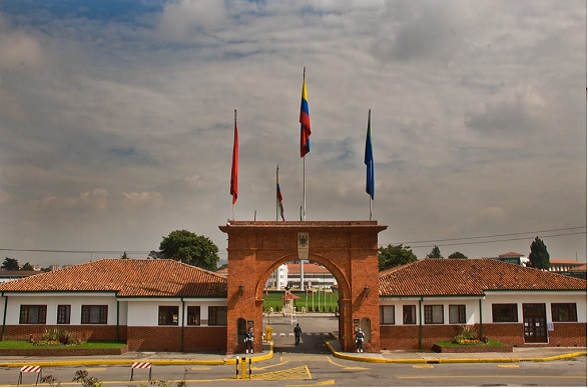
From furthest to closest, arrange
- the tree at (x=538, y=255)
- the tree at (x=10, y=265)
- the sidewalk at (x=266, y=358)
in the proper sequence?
1. the tree at (x=10, y=265)
2. the tree at (x=538, y=255)
3. the sidewalk at (x=266, y=358)

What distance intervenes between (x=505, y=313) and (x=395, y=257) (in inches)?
1239

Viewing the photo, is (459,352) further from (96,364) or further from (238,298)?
(96,364)

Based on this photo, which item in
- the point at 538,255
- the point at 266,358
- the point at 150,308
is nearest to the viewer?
the point at 266,358

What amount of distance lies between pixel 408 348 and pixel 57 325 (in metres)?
20.0

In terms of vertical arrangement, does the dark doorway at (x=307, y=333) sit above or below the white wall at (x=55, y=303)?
below

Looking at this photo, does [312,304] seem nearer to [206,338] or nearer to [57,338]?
[206,338]

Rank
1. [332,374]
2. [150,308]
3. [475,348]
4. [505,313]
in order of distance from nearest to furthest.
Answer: [332,374]
[475,348]
[150,308]
[505,313]

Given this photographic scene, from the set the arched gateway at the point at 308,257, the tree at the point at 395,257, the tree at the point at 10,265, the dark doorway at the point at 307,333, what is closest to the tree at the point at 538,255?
the tree at the point at 395,257

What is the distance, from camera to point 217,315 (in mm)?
32625

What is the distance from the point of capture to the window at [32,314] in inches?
1302

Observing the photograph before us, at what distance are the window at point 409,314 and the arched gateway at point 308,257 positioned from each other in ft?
7.68

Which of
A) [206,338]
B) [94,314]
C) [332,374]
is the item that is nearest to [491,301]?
[332,374]

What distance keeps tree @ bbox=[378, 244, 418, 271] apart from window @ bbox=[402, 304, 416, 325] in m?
31.5

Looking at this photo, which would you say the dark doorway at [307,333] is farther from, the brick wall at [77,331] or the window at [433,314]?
the brick wall at [77,331]
